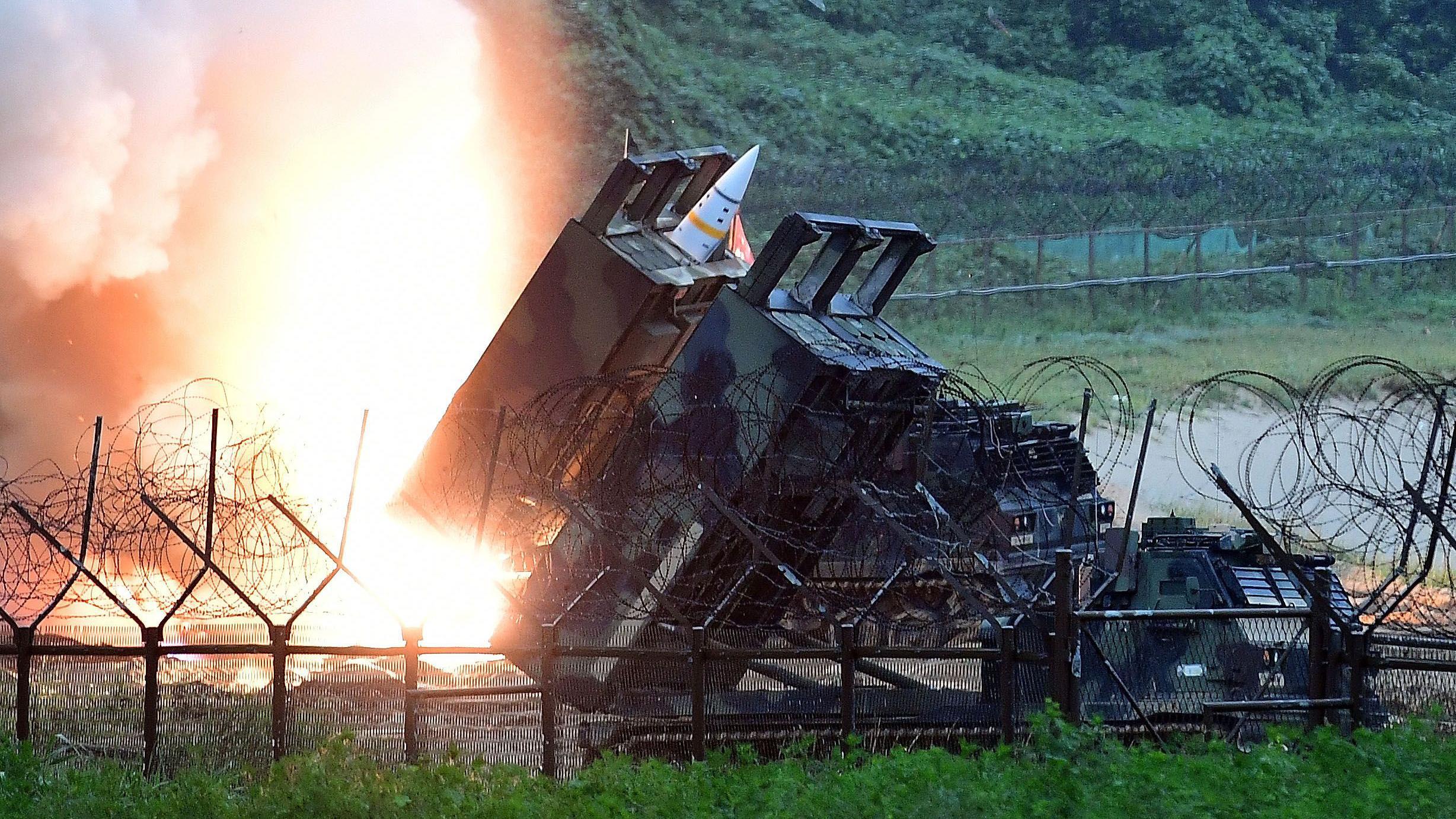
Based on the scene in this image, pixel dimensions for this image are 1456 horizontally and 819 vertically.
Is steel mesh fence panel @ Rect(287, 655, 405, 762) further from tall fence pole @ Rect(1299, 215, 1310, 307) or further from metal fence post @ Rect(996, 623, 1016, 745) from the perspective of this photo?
tall fence pole @ Rect(1299, 215, 1310, 307)

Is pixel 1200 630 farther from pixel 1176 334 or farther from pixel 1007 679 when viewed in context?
pixel 1176 334

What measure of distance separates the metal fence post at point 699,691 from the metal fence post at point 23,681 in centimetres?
402

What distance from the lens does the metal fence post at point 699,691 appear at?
989 centimetres

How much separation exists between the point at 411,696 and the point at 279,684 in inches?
32.8

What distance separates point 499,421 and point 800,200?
28.8m

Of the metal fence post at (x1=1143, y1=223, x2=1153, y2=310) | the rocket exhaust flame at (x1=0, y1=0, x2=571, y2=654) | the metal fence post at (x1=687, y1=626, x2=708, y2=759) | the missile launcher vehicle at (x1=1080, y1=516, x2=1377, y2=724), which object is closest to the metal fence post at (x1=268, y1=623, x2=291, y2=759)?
the metal fence post at (x1=687, y1=626, x2=708, y2=759)

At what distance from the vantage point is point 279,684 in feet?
33.8

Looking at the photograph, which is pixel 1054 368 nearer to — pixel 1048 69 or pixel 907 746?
pixel 1048 69

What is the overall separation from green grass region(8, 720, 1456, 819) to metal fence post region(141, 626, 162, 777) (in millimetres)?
734

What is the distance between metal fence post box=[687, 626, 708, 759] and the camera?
→ 9891 mm

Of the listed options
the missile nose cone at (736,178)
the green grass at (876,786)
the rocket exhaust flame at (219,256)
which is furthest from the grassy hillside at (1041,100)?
the green grass at (876,786)

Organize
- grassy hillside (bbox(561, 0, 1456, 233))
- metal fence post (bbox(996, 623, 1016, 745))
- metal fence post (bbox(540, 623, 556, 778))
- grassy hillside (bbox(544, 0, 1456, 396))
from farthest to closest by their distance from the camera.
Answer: grassy hillside (bbox(561, 0, 1456, 233)) → grassy hillside (bbox(544, 0, 1456, 396)) → metal fence post (bbox(540, 623, 556, 778)) → metal fence post (bbox(996, 623, 1016, 745))

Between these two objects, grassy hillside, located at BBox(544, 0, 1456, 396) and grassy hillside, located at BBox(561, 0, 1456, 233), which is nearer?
grassy hillside, located at BBox(544, 0, 1456, 396)

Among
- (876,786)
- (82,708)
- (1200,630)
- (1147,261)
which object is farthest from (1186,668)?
(1147,261)
